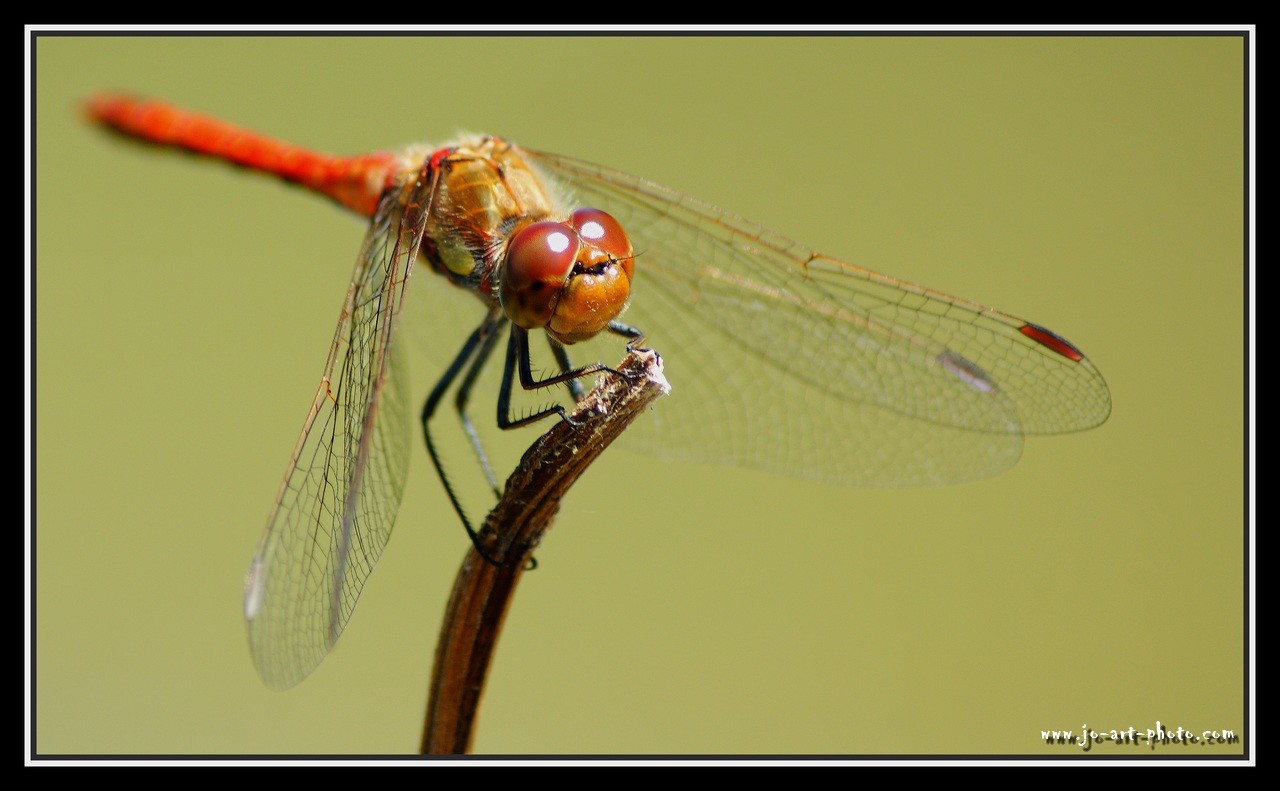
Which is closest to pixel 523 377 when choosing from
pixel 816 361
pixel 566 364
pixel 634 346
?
pixel 566 364

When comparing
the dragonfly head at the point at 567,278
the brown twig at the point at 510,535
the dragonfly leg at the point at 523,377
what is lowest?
the brown twig at the point at 510,535

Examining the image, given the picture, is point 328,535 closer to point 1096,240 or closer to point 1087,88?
point 1096,240

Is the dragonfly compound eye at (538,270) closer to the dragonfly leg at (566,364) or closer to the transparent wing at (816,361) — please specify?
the dragonfly leg at (566,364)

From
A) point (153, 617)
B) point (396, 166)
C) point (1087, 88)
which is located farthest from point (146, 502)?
point (1087, 88)

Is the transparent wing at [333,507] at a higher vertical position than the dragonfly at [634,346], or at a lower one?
lower

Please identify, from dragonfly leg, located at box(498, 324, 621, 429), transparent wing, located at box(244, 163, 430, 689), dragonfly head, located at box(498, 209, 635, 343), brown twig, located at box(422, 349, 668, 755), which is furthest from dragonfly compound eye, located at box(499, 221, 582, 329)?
brown twig, located at box(422, 349, 668, 755)

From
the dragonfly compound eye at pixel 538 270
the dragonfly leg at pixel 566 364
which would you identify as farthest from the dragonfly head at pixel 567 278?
the dragonfly leg at pixel 566 364

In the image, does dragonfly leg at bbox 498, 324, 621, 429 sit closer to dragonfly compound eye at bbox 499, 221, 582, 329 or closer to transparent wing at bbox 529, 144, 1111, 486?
dragonfly compound eye at bbox 499, 221, 582, 329
